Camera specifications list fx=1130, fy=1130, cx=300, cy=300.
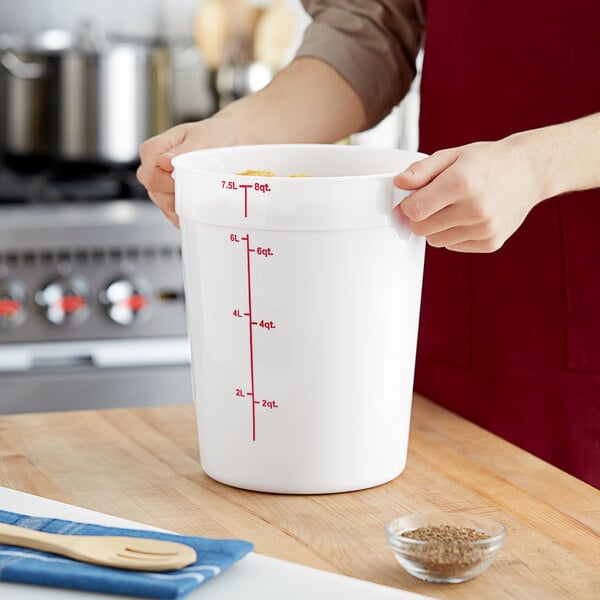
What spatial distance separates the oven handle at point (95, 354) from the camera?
1760mm

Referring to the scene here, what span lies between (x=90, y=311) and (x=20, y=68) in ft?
2.01

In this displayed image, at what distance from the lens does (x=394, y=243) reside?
758 millimetres

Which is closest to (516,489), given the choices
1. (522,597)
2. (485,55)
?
(522,597)

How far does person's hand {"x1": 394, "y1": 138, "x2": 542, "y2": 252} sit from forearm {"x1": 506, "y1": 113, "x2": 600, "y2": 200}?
1 cm

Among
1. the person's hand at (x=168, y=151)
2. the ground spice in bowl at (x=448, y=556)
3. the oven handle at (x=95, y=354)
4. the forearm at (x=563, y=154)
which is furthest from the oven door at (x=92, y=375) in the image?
the ground spice in bowl at (x=448, y=556)

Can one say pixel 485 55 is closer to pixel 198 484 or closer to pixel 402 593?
pixel 198 484

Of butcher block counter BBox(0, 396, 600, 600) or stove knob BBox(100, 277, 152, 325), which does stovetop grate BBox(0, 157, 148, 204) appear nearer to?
stove knob BBox(100, 277, 152, 325)

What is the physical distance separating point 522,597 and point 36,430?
0.47 meters

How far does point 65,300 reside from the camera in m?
1.75

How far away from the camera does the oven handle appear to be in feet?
5.77

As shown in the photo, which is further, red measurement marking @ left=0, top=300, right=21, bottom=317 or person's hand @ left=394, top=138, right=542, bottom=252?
red measurement marking @ left=0, top=300, right=21, bottom=317

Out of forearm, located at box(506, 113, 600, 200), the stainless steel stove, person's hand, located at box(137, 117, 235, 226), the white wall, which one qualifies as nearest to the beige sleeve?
person's hand, located at box(137, 117, 235, 226)

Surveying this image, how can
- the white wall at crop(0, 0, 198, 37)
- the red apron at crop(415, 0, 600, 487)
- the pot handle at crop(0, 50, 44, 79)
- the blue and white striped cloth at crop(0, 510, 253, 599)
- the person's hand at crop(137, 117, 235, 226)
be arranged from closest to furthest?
1. the blue and white striped cloth at crop(0, 510, 253, 599)
2. the person's hand at crop(137, 117, 235, 226)
3. the red apron at crop(415, 0, 600, 487)
4. the pot handle at crop(0, 50, 44, 79)
5. the white wall at crop(0, 0, 198, 37)

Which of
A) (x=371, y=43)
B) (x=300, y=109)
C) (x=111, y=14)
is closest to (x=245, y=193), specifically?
(x=300, y=109)
